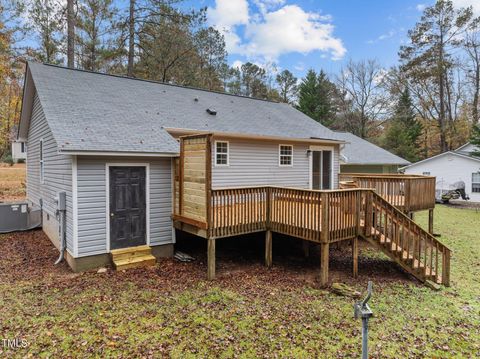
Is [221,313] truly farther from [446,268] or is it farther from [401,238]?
[446,268]

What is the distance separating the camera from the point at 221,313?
538 cm

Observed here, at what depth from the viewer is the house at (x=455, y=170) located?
21.1 meters

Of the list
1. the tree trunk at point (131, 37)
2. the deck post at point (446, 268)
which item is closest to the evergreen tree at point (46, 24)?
the tree trunk at point (131, 37)

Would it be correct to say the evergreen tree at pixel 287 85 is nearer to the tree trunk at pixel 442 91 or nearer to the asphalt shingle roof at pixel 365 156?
the asphalt shingle roof at pixel 365 156

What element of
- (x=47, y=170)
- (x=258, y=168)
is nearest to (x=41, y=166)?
(x=47, y=170)

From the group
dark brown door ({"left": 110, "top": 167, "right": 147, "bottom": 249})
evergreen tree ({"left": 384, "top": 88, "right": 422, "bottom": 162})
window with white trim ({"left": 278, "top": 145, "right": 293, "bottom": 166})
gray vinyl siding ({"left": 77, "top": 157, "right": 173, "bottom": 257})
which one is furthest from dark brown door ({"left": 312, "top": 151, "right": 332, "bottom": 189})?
evergreen tree ({"left": 384, "top": 88, "right": 422, "bottom": 162})

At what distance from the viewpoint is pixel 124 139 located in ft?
25.2

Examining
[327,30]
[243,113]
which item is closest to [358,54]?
[327,30]

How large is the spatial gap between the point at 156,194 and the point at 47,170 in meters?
3.96

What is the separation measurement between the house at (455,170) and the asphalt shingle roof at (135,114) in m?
13.9

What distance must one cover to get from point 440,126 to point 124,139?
3289 centimetres

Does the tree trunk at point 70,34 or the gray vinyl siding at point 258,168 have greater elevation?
the tree trunk at point 70,34

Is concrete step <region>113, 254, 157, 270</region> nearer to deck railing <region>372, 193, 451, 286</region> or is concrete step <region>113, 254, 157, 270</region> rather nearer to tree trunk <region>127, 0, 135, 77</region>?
deck railing <region>372, 193, 451, 286</region>

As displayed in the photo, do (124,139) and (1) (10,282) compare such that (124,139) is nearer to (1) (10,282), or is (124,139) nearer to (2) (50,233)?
(1) (10,282)
